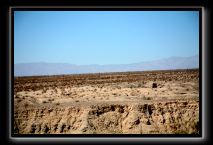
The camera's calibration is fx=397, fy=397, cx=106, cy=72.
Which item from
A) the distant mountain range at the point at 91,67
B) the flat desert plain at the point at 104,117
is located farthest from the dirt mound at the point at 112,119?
the distant mountain range at the point at 91,67

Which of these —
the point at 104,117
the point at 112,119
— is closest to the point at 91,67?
the point at 104,117

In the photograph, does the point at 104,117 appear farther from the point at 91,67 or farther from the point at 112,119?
the point at 91,67

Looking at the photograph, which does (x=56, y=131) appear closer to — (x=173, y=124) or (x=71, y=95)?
(x=173, y=124)

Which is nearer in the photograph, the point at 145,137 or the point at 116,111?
the point at 145,137

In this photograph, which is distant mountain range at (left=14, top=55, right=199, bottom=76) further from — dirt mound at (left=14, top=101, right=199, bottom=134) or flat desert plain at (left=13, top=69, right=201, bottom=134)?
dirt mound at (left=14, top=101, right=199, bottom=134)

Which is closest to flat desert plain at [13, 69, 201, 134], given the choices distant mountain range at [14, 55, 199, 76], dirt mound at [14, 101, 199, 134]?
dirt mound at [14, 101, 199, 134]

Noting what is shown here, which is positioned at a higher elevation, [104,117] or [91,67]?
[91,67]

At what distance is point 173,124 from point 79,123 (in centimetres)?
324

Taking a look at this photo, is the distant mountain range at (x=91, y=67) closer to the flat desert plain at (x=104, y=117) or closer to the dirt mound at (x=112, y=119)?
the flat desert plain at (x=104, y=117)

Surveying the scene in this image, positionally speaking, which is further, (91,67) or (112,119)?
(91,67)

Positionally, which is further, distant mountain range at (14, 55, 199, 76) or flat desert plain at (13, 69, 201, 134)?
distant mountain range at (14, 55, 199, 76)

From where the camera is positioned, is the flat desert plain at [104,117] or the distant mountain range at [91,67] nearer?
the flat desert plain at [104,117]
